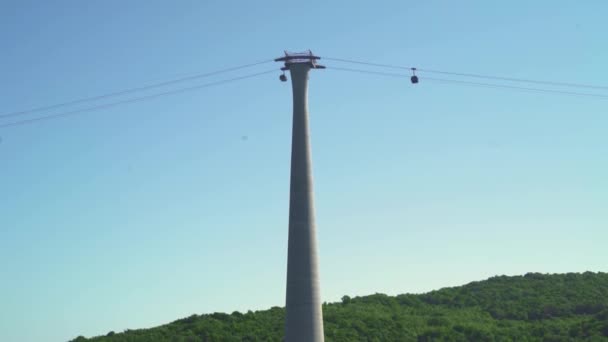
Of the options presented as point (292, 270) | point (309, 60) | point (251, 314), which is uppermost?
point (309, 60)

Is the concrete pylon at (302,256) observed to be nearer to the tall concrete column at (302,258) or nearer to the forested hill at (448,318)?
the tall concrete column at (302,258)

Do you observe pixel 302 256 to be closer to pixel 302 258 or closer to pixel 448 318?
pixel 302 258

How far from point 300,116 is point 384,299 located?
235 feet

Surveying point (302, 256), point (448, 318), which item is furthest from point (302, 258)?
point (448, 318)

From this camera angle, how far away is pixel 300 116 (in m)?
50.4

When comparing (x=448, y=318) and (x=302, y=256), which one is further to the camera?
(x=448, y=318)

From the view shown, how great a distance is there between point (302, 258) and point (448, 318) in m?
57.9

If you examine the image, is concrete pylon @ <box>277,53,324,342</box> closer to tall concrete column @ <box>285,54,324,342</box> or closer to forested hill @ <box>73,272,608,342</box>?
tall concrete column @ <box>285,54,324,342</box>

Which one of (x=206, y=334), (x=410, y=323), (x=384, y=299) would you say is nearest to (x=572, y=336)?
(x=410, y=323)

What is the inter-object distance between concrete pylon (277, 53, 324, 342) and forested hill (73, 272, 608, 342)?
3765 cm

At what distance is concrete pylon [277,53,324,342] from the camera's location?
152ft

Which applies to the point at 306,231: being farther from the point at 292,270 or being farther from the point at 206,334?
the point at 206,334

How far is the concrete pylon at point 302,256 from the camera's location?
46338mm

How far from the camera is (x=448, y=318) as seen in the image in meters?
99.2
